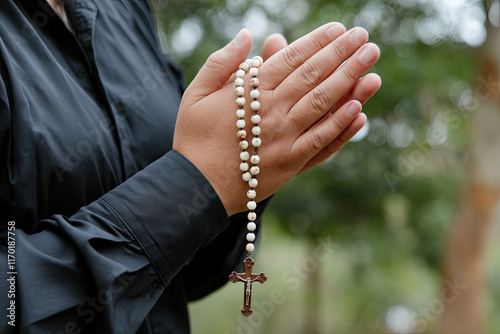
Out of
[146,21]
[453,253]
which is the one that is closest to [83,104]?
[146,21]

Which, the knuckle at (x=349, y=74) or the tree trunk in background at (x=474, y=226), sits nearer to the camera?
the knuckle at (x=349, y=74)

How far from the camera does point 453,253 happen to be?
5020 mm

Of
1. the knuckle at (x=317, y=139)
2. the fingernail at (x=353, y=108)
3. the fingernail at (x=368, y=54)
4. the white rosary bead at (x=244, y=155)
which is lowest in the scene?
the knuckle at (x=317, y=139)

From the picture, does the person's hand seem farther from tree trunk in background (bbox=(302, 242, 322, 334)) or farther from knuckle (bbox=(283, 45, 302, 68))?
tree trunk in background (bbox=(302, 242, 322, 334))

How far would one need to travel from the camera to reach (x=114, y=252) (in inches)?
41.4

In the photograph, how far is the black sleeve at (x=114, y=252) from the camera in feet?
3.24

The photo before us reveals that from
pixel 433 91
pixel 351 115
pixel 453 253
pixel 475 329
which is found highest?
pixel 351 115

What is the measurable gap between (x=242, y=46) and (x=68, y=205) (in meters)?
0.55

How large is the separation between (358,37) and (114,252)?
74cm

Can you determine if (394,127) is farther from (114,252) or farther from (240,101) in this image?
(114,252)

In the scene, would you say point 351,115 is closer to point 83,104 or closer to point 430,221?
point 83,104

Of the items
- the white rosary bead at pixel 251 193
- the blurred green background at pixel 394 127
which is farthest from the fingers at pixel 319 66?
the blurred green background at pixel 394 127

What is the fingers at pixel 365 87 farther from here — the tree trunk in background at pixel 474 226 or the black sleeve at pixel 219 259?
the tree trunk in background at pixel 474 226

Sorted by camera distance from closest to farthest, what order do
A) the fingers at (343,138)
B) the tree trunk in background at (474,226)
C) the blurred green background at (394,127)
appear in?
the fingers at (343,138), the blurred green background at (394,127), the tree trunk in background at (474,226)
